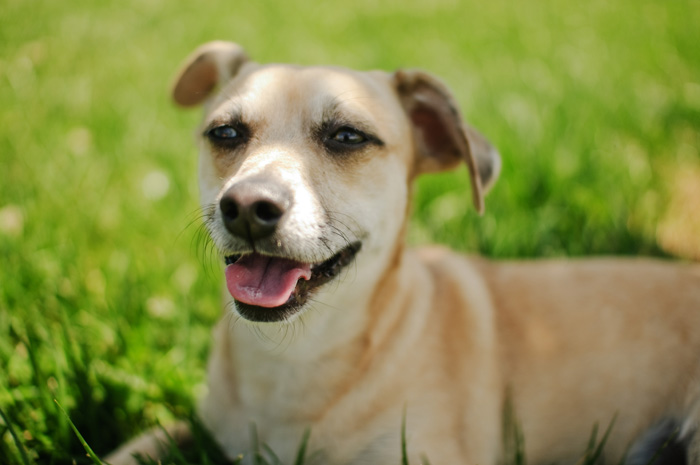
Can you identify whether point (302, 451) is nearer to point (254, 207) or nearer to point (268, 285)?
point (268, 285)

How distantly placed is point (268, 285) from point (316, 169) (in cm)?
50

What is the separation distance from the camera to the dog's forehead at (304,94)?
7.36 ft

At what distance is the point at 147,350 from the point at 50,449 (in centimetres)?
72

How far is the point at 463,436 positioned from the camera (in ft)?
7.75

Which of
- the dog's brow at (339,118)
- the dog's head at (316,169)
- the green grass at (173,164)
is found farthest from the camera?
the green grass at (173,164)

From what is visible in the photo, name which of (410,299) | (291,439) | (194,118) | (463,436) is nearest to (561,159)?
(410,299)

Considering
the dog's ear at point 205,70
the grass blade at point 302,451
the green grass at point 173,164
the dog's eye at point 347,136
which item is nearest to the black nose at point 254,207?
the dog's eye at point 347,136

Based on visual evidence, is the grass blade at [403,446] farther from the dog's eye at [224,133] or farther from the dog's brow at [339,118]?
the dog's eye at [224,133]

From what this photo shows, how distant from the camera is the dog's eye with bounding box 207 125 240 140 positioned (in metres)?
2.31

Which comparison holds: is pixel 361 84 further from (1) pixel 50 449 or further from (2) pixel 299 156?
(1) pixel 50 449

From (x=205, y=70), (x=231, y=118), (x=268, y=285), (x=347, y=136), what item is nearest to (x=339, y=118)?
(x=347, y=136)

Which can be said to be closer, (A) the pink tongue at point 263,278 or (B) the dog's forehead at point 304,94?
→ (A) the pink tongue at point 263,278

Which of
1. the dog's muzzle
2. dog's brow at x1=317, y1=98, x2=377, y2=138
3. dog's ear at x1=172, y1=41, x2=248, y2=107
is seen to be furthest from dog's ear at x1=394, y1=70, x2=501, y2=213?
dog's ear at x1=172, y1=41, x2=248, y2=107

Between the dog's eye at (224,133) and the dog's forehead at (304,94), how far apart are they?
8cm
